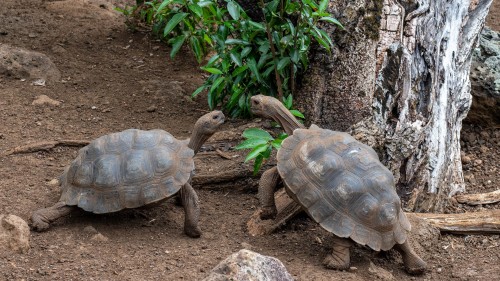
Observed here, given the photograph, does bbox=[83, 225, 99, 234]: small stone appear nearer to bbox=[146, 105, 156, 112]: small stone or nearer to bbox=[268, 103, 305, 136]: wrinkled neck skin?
bbox=[268, 103, 305, 136]: wrinkled neck skin

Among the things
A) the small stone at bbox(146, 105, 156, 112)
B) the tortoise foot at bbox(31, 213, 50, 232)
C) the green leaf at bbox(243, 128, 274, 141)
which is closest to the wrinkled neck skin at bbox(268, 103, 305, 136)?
the green leaf at bbox(243, 128, 274, 141)

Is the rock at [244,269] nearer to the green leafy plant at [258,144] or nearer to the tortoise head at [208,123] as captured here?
the green leafy plant at [258,144]

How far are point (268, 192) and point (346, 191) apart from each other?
69 centimetres

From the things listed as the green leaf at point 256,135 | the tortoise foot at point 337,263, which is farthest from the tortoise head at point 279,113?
the tortoise foot at point 337,263

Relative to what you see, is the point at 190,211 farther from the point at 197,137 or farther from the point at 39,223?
the point at 39,223

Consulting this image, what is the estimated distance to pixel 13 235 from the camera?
15.0ft

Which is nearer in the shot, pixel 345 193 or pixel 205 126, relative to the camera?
pixel 345 193

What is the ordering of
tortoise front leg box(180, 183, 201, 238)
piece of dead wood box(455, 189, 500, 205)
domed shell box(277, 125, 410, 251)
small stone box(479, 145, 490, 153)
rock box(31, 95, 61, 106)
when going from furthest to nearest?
small stone box(479, 145, 490, 153) < rock box(31, 95, 61, 106) < piece of dead wood box(455, 189, 500, 205) < tortoise front leg box(180, 183, 201, 238) < domed shell box(277, 125, 410, 251)

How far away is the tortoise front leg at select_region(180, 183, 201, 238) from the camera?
197 inches

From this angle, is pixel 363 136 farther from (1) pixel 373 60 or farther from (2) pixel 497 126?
(2) pixel 497 126

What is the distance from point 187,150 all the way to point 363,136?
133 centimetres

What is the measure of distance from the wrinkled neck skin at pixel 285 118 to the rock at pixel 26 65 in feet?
10.2

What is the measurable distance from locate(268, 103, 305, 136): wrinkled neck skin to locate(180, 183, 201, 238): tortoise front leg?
82cm

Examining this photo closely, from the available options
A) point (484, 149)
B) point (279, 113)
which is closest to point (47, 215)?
point (279, 113)
